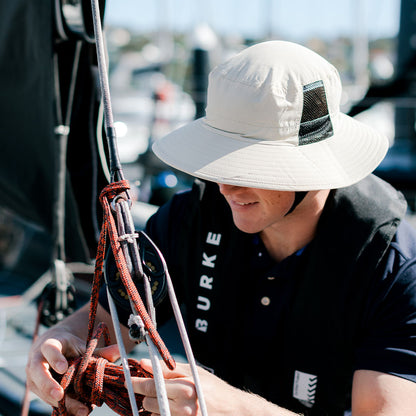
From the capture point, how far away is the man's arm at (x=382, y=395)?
3.96ft

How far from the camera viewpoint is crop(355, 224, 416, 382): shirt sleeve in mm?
1280

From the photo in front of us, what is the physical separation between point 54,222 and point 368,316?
3.53 ft

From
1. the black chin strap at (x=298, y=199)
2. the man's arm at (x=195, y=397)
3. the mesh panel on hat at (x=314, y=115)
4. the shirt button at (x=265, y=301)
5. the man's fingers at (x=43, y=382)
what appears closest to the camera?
the man's arm at (x=195, y=397)

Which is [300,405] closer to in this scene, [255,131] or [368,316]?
[368,316]

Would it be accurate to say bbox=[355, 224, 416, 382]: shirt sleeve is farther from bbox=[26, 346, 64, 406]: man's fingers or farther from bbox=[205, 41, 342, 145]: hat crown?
bbox=[26, 346, 64, 406]: man's fingers

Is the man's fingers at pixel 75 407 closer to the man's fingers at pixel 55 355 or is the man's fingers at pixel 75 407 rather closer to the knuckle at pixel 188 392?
the man's fingers at pixel 55 355

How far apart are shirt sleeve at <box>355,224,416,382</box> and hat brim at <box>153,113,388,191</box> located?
0.24 meters


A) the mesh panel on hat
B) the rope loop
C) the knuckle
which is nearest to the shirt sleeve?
the mesh panel on hat

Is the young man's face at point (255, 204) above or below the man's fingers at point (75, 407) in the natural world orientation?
above

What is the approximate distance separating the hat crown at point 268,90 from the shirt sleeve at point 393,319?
41cm

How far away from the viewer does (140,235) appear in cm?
119

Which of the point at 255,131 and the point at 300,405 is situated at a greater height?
the point at 255,131

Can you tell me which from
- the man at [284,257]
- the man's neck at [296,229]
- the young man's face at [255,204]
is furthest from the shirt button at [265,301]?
the young man's face at [255,204]

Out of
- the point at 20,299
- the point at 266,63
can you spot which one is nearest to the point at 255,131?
the point at 266,63
